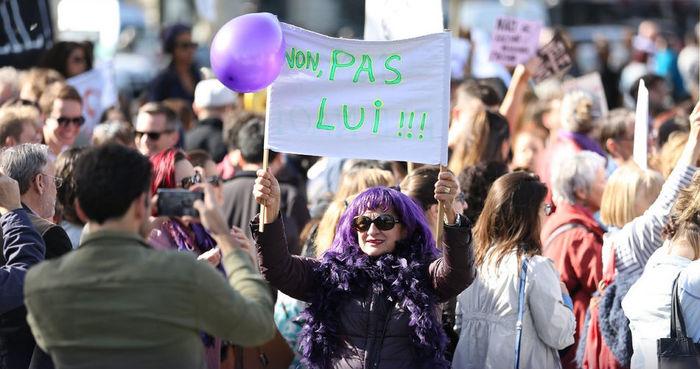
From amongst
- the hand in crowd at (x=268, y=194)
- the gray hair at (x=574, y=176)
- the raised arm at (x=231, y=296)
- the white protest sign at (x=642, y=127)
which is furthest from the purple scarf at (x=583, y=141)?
the raised arm at (x=231, y=296)

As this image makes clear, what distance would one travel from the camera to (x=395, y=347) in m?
5.31

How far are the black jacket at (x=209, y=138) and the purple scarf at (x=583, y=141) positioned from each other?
2686 mm

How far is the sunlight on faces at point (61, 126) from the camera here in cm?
872

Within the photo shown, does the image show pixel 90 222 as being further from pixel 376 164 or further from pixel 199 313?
pixel 376 164

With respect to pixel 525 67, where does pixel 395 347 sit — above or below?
below

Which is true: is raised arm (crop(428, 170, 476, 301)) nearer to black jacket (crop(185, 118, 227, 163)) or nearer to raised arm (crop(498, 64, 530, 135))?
raised arm (crop(498, 64, 530, 135))

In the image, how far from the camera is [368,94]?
5.75 metres

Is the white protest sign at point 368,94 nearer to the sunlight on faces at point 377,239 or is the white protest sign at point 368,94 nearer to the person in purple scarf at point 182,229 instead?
the sunlight on faces at point 377,239

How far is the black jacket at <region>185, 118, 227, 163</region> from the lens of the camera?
10.2 meters

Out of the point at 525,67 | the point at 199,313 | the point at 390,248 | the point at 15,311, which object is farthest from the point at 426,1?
the point at 525,67

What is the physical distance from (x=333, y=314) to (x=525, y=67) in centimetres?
541

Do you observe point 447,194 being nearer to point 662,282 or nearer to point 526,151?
point 662,282

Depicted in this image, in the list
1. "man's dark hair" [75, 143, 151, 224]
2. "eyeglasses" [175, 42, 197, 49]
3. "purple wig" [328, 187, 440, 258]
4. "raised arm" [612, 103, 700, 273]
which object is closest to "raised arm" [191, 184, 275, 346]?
"man's dark hair" [75, 143, 151, 224]

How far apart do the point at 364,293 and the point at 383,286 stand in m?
0.09
